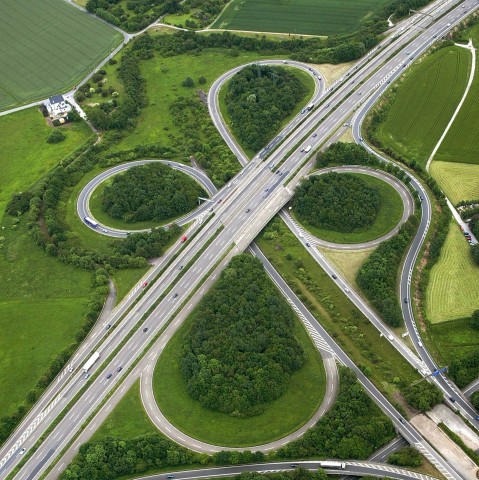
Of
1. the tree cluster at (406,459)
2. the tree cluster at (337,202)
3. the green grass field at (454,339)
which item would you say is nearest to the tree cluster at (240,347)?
the tree cluster at (406,459)

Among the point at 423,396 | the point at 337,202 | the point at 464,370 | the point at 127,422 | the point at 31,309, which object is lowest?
the point at 127,422

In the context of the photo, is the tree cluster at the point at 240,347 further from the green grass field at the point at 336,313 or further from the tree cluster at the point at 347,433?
the tree cluster at the point at 347,433

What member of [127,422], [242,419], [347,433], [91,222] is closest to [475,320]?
[347,433]

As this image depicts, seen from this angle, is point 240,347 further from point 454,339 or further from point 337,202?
point 337,202

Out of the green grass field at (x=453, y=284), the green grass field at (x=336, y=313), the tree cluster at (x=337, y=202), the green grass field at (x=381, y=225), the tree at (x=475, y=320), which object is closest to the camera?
the green grass field at (x=336, y=313)

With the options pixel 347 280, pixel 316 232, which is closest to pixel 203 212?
pixel 316 232

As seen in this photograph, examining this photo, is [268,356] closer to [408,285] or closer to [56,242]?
[408,285]
